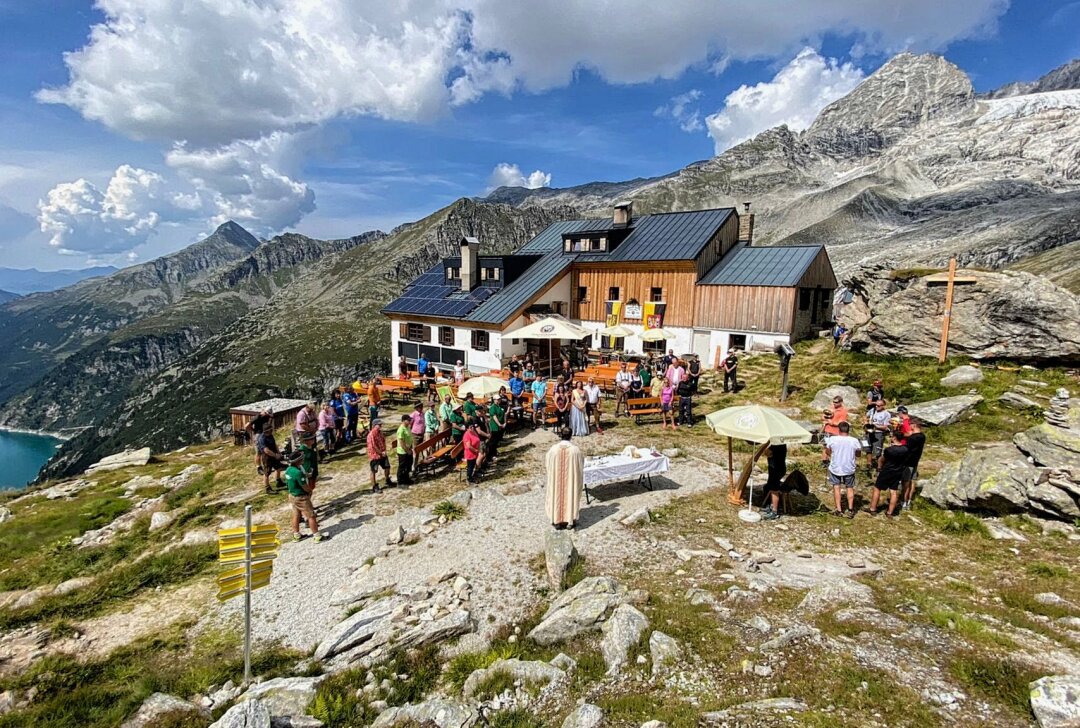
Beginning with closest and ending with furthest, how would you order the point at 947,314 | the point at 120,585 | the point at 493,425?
the point at 120,585
the point at 493,425
the point at 947,314

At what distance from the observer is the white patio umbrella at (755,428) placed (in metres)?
10.1

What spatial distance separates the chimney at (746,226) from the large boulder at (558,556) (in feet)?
104

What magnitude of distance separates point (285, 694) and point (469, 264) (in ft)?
103

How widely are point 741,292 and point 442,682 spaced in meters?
28.6

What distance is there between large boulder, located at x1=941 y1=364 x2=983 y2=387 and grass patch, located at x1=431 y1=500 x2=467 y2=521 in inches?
706

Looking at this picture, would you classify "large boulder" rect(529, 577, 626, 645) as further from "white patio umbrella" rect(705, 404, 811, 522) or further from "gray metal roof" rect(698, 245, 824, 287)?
"gray metal roof" rect(698, 245, 824, 287)

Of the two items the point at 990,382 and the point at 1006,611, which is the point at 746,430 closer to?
the point at 1006,611

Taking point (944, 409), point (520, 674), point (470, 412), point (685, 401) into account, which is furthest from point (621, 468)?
point (944, 409)

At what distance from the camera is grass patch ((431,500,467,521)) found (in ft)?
38.5

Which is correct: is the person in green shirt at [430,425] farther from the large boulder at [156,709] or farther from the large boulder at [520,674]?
the large boulder at [520,674]

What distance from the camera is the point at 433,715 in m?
6.12

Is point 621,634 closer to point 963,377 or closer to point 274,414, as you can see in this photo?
point 963,377

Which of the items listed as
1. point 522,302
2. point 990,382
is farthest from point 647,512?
point 522,302

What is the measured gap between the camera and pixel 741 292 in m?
30.6
